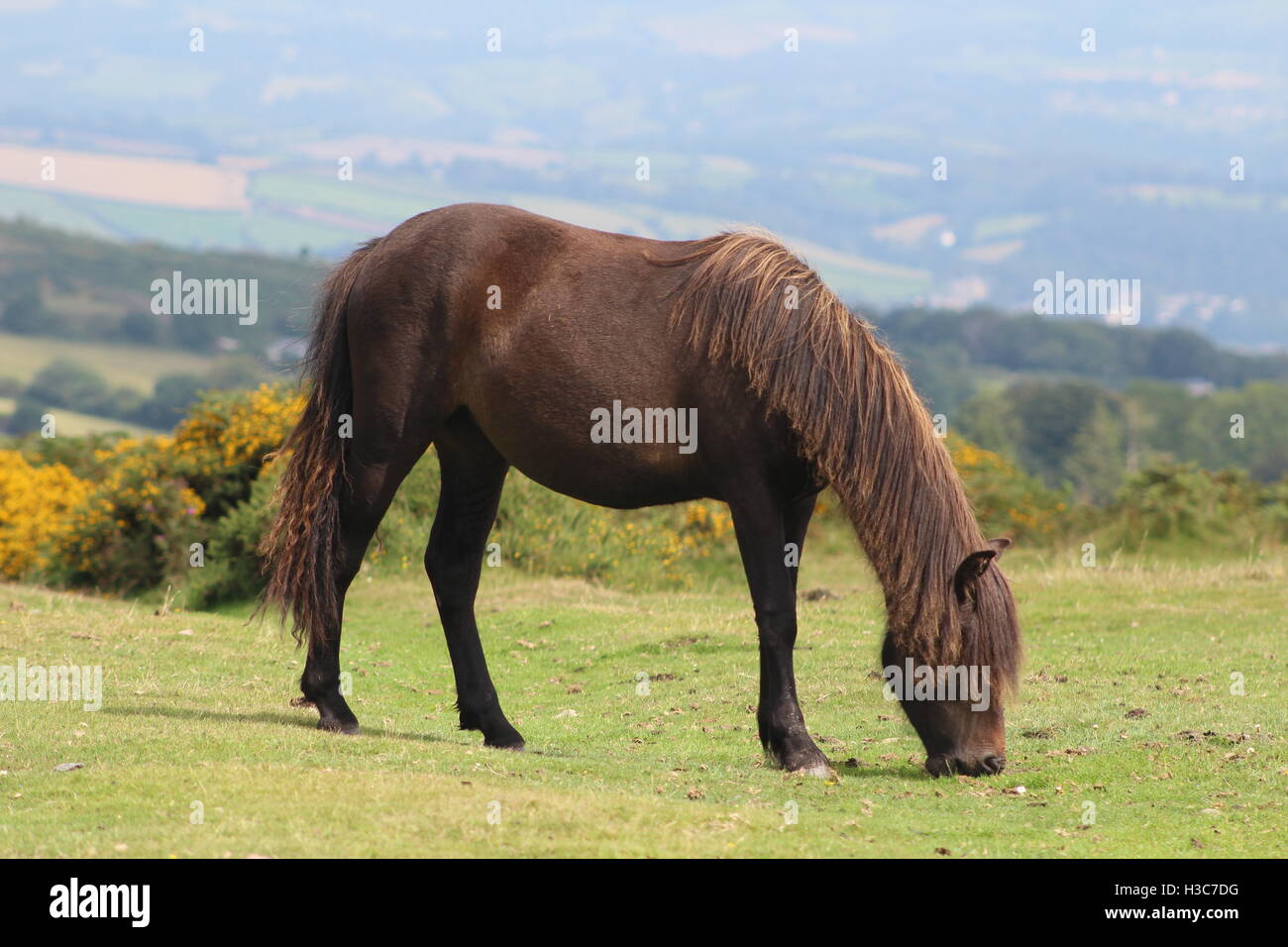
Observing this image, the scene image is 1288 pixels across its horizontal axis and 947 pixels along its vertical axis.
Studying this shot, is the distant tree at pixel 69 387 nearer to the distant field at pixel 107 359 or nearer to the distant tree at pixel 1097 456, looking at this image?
the distant field at pixel 107 359

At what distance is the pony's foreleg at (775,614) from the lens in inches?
307

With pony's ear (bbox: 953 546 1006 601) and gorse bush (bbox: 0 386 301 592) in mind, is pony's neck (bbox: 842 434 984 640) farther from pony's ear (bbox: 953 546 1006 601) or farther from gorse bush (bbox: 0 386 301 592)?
gorse bush (bbox: 0 386 301 592)

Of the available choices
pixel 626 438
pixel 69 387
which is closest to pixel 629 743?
pixel 626 438

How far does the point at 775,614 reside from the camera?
7.84 m

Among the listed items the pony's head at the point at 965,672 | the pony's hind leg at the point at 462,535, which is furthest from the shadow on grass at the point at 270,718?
the pony's head at the point at 965,672

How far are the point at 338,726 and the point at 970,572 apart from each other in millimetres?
3740

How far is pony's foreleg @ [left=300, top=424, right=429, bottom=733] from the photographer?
8.52 metres

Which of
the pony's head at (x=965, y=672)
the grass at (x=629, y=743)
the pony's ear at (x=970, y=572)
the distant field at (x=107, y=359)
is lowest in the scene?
the grass at (x=629, y=743)

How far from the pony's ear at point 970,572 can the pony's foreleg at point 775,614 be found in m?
0.89

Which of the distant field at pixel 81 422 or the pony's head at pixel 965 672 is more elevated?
the distant field at pixel 81 422

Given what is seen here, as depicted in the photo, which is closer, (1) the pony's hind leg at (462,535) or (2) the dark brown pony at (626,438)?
(2) the dark brown pony at (626,438)

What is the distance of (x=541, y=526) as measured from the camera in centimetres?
1809

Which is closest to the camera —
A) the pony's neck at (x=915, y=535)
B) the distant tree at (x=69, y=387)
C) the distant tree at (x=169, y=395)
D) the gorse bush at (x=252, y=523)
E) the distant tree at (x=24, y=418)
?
the pony's neck at (x=915, y=535)
